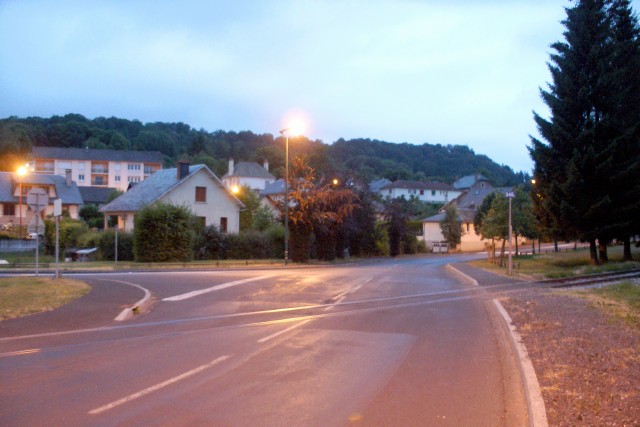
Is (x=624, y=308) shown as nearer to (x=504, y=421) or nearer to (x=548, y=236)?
(x=504, y=421)

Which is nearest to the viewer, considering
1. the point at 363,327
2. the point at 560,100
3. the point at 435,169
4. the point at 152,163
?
the point at 363,327

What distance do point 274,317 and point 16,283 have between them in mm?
9535

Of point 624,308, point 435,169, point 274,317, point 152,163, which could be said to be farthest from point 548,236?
point 435,169

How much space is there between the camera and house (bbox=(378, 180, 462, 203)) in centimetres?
12700

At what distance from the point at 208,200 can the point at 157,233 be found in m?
13.1

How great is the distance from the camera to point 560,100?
3694 centimetres

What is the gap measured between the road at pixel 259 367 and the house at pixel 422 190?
367 feet

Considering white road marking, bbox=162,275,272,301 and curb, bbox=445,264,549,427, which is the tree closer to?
white road marking, bbox=162,275,272,301

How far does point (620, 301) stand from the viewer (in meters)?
17.0

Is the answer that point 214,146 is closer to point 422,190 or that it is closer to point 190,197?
point 422,190

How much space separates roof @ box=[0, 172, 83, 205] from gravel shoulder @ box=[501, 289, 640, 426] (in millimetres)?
62155

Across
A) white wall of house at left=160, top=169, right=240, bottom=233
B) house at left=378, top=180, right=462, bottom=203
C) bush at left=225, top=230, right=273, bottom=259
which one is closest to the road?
bush at left=225, top=230, right=273, bottom=259

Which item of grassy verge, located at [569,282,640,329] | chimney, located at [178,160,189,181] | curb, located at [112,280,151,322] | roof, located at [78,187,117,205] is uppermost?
roof, located at [78,187,117,205]

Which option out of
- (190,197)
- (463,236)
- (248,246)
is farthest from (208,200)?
(463,236)
